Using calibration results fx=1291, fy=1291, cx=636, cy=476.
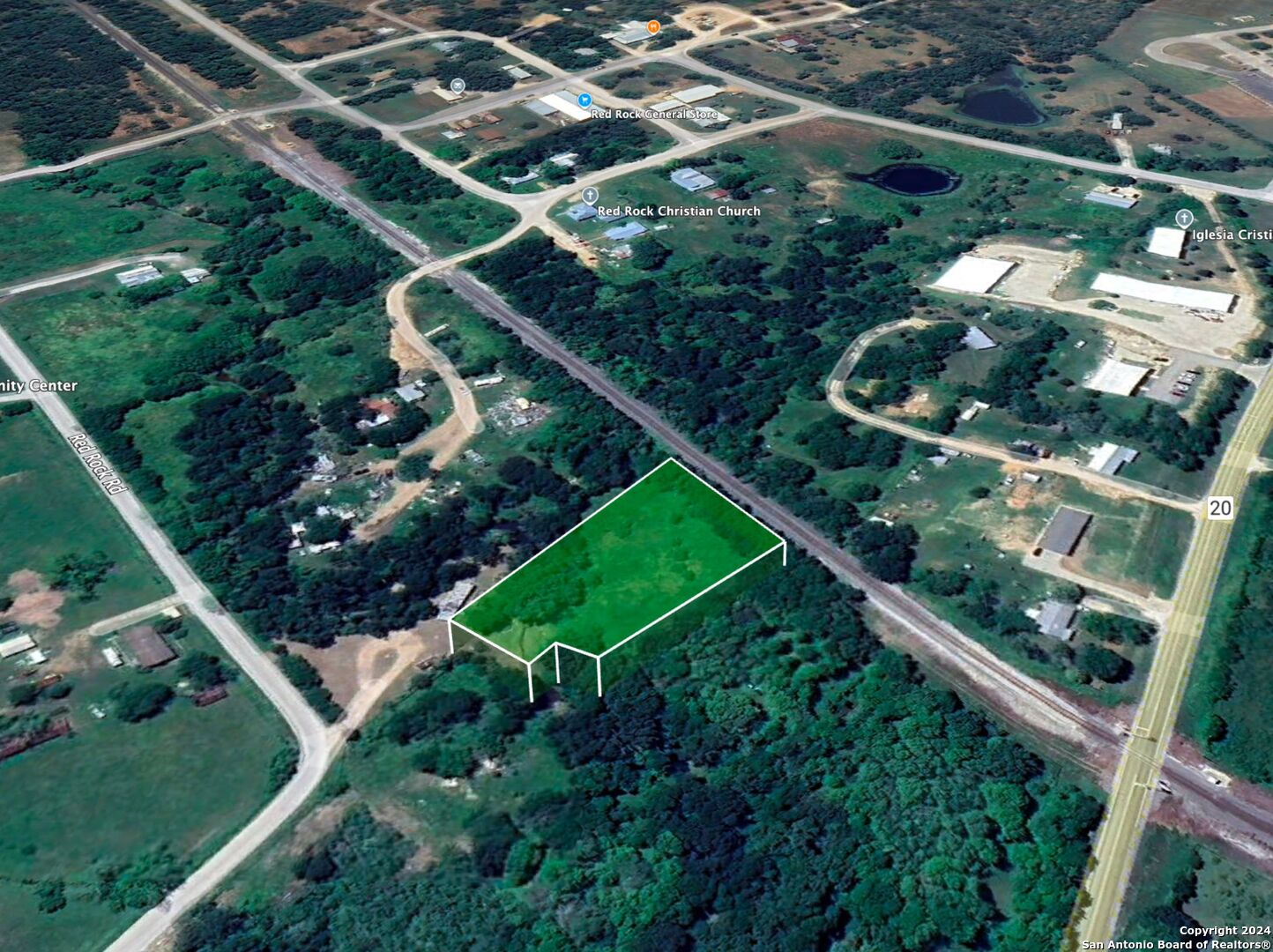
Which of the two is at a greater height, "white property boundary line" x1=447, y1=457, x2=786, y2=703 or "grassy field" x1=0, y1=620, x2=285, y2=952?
"white property boundary line" x1=447, y1=457, x2=786, y2=703

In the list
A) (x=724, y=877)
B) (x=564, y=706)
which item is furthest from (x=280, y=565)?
(x=724, y=877)

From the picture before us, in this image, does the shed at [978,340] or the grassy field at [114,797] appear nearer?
the grassy field at [114,797]

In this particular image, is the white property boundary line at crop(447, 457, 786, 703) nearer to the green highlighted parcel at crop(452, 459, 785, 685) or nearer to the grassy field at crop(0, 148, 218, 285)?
the green highlighted parcel at crop(452, 459, 785, 685)

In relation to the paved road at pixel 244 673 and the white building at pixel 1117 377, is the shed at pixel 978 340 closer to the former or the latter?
the white building at pixel 1117 377

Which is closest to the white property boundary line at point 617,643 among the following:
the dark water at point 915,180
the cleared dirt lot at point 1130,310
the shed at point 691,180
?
the cleared dirt lot at point 1130,310

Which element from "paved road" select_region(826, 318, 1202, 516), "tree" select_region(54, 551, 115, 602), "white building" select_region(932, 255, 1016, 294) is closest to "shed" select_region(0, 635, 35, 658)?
"tree" select_region(54, 551, 115, 602)

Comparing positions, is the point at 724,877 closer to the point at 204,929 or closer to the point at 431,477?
the point at 204,929

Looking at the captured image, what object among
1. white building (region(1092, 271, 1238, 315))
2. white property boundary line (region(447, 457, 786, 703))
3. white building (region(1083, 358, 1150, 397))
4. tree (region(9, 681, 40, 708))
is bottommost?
tree (region(9, 681, 40, 708))
